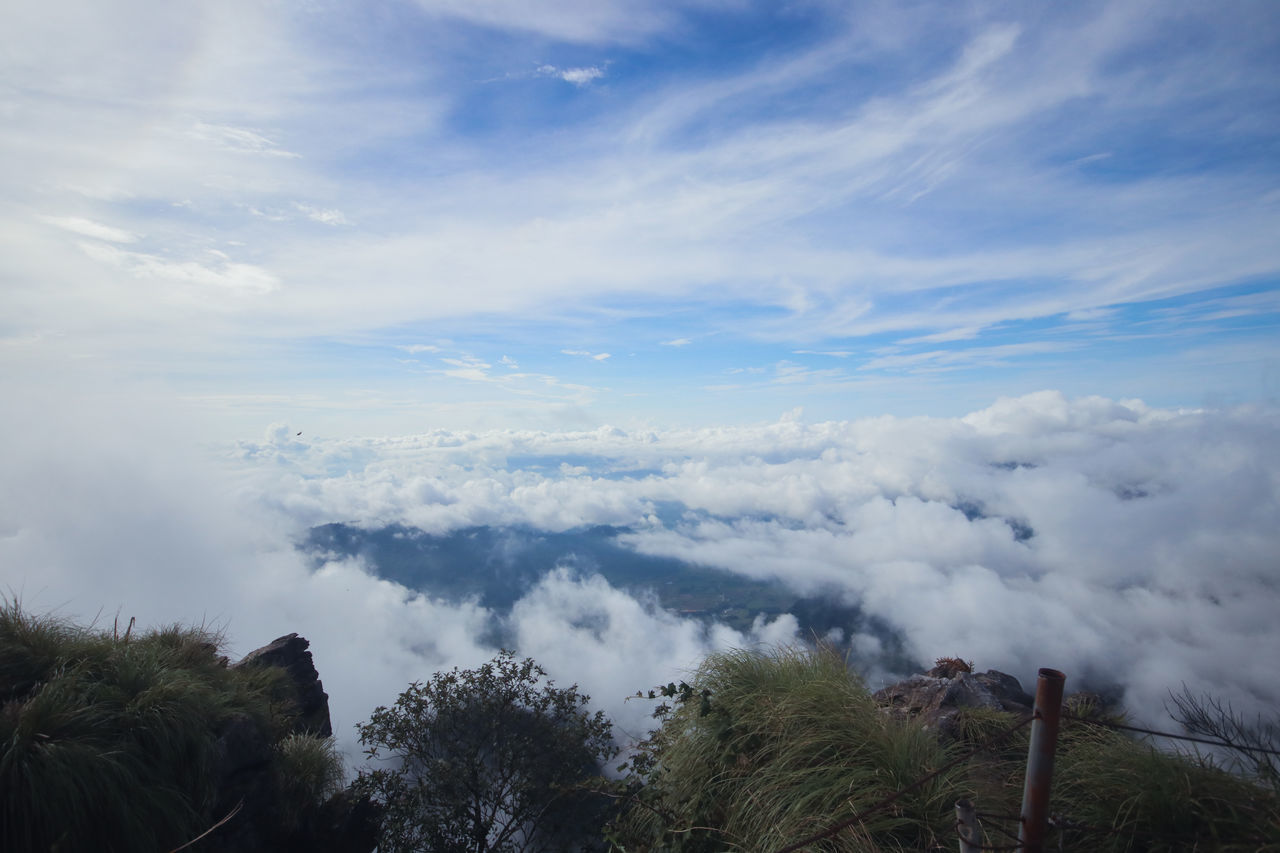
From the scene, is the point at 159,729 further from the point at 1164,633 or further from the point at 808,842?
the point at 1164,633

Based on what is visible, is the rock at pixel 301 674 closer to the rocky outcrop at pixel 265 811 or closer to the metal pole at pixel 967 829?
the rocky outcrop at pixel 265 811

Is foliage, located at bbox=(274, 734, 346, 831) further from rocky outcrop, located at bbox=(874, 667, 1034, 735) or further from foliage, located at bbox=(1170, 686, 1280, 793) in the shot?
foliage, located at bbox=(1170, 686, 1280, 793)

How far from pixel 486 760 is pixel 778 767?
19.2 ft

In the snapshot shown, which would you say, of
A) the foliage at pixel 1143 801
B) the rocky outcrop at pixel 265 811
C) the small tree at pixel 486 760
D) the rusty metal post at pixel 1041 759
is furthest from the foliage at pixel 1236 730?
the rocky outcrop at pixel 265 811

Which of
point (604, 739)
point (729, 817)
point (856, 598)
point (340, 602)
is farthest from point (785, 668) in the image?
point (340, 602)

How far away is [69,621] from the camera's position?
6.77 m

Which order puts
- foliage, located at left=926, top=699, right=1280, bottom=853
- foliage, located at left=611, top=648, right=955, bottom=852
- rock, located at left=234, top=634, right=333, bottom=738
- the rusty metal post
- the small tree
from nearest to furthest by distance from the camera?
the rusty metal post → foliage, located at left=926, top=699, right=1280, bottom=853 → foliage, located at left=611, top=648, right=955, bottom=852 → the small tree → rock, located at left=234, top=634, right=333, bottom=738

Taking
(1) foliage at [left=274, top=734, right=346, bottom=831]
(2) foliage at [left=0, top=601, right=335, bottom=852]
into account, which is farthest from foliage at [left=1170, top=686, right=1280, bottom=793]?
(1) foliage at [left=274, top=734, right=346, bottom=831]

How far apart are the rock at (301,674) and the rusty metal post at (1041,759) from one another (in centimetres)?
991

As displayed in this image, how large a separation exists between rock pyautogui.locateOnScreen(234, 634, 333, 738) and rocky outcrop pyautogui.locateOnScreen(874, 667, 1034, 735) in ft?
28.6

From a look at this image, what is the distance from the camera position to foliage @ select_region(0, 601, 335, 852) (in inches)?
179

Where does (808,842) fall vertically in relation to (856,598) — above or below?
above

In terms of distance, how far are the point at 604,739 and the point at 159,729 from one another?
5.60 metres

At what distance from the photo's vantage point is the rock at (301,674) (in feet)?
31.2
